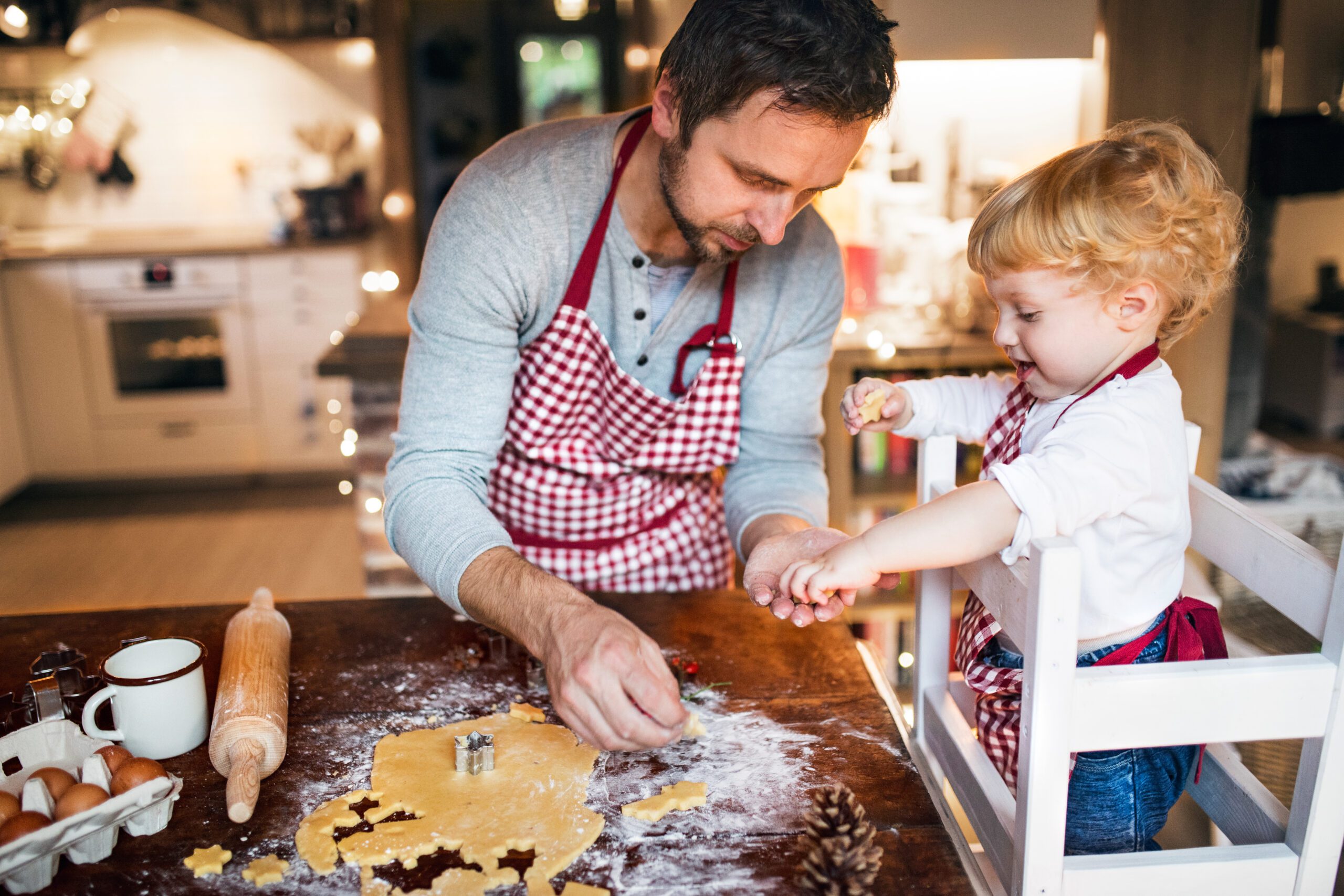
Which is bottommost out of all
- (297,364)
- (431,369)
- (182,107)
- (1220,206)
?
(297,364)

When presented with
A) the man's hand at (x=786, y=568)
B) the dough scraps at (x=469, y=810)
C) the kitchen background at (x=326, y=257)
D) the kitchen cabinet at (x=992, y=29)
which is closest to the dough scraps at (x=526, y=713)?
the dough scraps at (x=469, y=810)

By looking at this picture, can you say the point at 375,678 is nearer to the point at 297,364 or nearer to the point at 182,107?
Result: the point at 297,364

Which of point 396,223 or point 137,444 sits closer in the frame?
point 137,444

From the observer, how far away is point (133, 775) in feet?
2.91

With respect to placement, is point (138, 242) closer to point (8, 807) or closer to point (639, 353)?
point (639, 353)

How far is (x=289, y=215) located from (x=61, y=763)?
4.17 meters

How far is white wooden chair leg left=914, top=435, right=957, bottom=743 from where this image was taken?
3.73 feet

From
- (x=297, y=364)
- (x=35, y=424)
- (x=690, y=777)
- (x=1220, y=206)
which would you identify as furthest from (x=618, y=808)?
(x=35, y=424)

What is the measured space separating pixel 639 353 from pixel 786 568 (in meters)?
0.47

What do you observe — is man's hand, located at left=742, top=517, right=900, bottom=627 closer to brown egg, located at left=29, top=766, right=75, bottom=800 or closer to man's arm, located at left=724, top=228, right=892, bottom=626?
man's arm, located at left=724, top=228, right=892, bottom=626

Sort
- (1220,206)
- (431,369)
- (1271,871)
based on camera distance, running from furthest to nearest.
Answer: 1. (431,369)
2. (1220,206)
3. (1271,871)

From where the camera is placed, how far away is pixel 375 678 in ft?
3.84

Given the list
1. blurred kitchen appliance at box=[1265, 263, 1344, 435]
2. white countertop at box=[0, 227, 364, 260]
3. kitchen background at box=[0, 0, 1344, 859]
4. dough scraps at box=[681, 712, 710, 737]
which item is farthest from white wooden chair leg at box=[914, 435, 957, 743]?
Answer: blurred kitchen appliance at box=[1265, 263, 1344, 435]

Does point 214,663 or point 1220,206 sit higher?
point 1220,206
